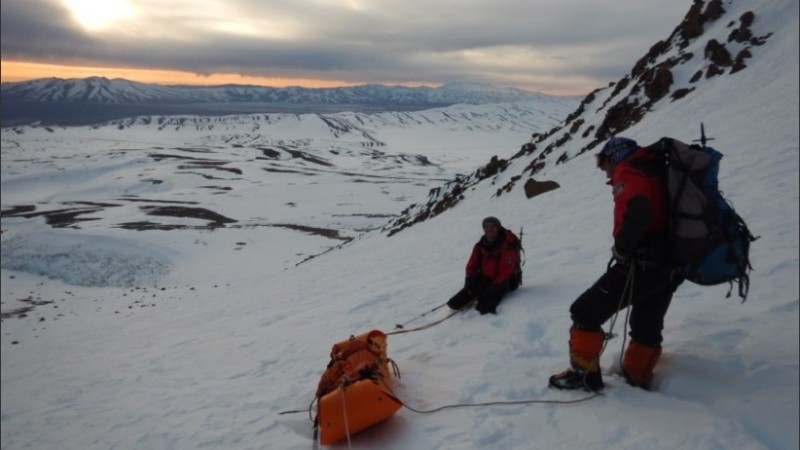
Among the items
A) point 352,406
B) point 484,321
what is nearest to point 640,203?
point 352,406

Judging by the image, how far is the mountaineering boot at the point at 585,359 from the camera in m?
5.00

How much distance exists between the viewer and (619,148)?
188 inches

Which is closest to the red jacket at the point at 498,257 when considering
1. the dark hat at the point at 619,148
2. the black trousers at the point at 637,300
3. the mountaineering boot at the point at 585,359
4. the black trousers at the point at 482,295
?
the black trousers at the point at 482,295

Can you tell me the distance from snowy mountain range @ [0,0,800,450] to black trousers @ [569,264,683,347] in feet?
2.03

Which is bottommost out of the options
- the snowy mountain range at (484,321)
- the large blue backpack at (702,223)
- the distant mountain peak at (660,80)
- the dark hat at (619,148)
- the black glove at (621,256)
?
the snowy mountain range at (484,321)

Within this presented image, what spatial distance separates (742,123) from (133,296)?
2451 cm

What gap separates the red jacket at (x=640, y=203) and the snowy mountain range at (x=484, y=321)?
162 cm

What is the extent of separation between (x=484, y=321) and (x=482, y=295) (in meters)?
0.53

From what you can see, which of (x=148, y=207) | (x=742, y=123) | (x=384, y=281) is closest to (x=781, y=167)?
(x=742, y=123)

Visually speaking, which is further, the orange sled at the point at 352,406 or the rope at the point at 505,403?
the orange sled at the point at 352,406

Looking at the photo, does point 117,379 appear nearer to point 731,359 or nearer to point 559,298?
point 559,298

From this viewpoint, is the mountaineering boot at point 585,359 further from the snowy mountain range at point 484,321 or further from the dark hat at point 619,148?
the dark hat at point 619,148

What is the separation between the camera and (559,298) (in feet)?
26.5

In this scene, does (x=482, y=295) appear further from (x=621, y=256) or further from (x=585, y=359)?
(x=621, y=256)
